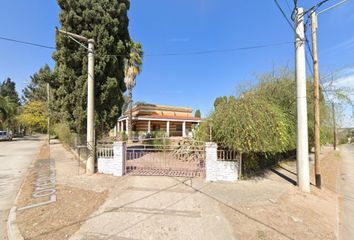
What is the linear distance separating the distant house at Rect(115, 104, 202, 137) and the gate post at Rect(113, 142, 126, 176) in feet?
59.9

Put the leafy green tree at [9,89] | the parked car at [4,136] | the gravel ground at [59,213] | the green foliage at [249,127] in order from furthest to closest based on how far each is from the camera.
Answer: the leafy green tree at [9,89] < the parked car at [4,136] < the green foliage at [249,127] < the gravel ground at [59,213]

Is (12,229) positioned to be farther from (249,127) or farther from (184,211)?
(249,127)

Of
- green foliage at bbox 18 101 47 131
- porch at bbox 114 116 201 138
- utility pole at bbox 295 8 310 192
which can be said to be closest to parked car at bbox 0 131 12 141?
green foliage at bbox 18 101 47 131

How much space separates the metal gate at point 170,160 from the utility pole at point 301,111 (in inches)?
132

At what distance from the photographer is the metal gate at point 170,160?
322 inches

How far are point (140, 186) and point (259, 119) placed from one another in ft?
14.6

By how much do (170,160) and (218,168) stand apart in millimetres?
4452

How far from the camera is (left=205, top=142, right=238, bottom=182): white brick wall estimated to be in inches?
281

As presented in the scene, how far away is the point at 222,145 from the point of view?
24.6 ft

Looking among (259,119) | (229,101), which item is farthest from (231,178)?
(229,101)

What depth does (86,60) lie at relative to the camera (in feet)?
29.4

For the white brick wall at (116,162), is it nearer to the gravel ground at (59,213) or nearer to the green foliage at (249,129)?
the gravel ground at (59,213)

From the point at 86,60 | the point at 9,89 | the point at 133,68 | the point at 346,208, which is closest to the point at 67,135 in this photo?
the point at 133,68

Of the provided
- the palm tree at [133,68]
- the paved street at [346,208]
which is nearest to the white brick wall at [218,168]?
the paved street at [346,208]
